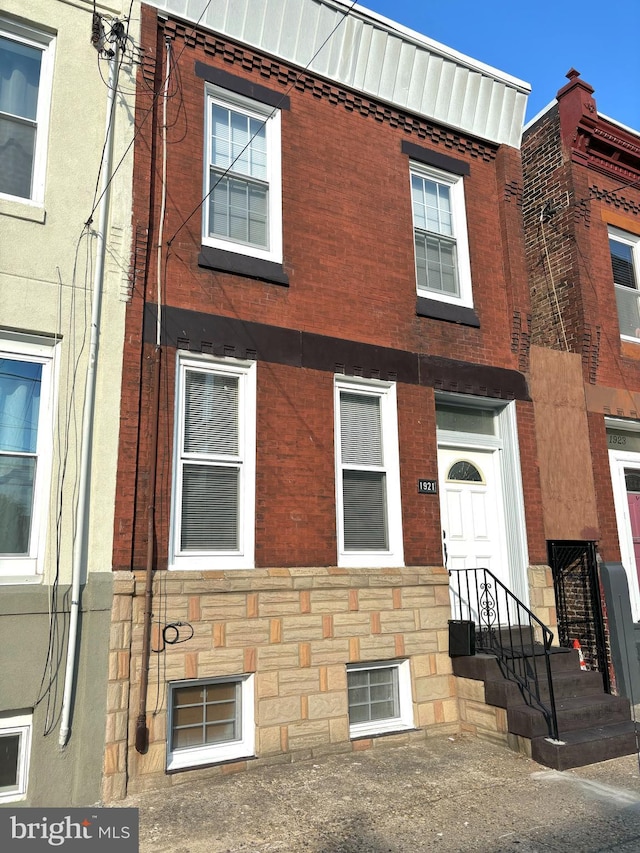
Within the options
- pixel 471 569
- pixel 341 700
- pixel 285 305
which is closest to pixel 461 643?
pixel 471 569

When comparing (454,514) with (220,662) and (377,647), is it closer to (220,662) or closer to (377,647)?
(377,647)

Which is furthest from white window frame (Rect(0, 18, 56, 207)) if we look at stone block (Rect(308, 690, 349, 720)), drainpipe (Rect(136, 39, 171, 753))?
stone block (Rect(308, 690, 349, 720))

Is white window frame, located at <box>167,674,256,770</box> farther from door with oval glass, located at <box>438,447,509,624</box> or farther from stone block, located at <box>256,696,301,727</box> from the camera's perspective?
door with oval glass, located at <box>438,447,509,624</box>

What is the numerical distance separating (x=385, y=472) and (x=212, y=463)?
220cm

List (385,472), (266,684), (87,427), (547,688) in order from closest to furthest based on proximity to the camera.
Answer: (87,427) → (266,684) → (547,688) → (385,472)

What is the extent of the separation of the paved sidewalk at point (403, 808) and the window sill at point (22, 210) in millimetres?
5221

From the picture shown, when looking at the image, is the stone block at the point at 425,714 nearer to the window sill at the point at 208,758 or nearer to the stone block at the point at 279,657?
the stone block at the point at 279,657

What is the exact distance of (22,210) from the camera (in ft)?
21.3

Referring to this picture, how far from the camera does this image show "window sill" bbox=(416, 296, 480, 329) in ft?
29.7

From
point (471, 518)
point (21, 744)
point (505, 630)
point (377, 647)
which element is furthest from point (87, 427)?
point (505, 630)

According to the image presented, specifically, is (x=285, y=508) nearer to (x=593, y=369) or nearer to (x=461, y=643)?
(x=461, y=643)

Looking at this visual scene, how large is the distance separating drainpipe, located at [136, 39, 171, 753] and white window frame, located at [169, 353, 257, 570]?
0.92 feet

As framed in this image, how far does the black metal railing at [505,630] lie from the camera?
7.42 meters

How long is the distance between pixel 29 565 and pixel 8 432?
1189 mm
